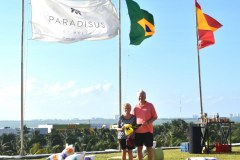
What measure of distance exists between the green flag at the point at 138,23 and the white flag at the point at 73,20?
1.69 feet

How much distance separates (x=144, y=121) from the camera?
913cm

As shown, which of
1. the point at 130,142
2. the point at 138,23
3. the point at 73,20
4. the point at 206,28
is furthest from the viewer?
the point at 206,28

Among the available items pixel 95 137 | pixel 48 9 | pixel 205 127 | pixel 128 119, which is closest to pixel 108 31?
pixel 48 9

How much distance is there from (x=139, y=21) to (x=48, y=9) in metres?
3.00

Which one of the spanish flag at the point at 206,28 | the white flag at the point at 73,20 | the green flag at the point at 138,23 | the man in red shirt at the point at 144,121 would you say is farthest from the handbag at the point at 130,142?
the spanish flag at the point at 206,28

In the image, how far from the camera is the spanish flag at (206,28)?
53.7 feet

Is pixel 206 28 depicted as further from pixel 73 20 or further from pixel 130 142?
pixel 130 142

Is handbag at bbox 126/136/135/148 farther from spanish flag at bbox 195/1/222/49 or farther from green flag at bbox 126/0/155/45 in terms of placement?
spanish flag at bbox 195/1/222/49

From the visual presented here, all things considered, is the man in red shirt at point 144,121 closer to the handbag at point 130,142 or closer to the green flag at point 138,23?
the handbag at point 130,142

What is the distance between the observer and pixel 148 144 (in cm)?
918

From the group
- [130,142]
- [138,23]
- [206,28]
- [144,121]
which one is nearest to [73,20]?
[138,23]

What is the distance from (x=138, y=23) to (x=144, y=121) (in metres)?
6.60

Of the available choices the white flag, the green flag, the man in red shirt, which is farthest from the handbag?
the green flag

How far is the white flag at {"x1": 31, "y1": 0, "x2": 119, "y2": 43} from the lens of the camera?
13.8 meters
